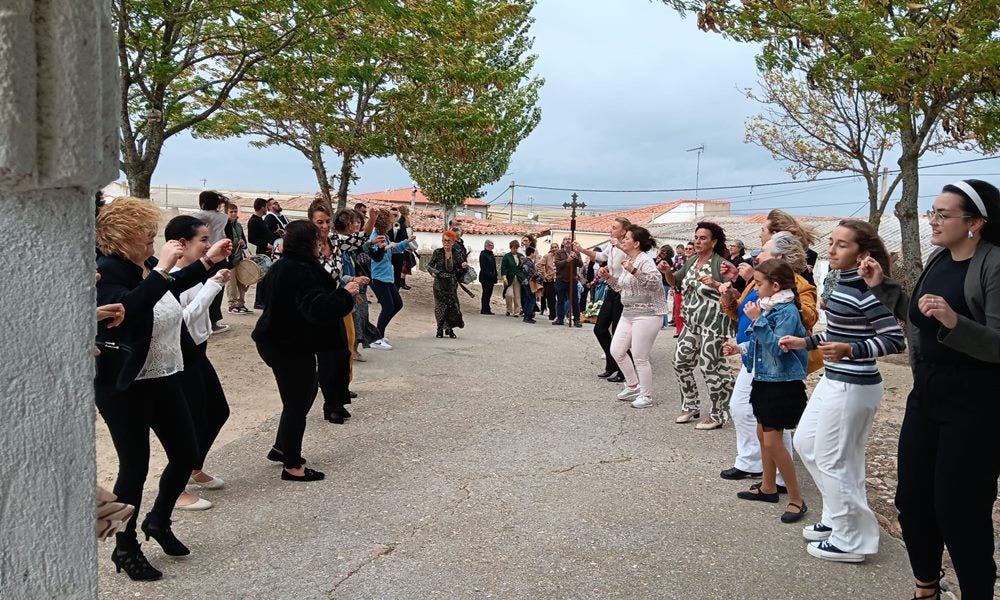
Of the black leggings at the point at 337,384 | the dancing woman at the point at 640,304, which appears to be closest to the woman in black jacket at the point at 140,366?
the black leggings at the point at 337,384

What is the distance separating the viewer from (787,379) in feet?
15.6

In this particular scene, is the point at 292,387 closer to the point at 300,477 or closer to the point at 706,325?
the point at 300,477

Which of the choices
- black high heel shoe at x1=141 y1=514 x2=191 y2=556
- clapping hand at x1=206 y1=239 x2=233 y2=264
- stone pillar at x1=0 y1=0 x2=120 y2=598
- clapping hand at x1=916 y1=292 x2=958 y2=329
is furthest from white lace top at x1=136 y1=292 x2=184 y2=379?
clapping hand at x1=916 y1=292 x2=958 y2=329

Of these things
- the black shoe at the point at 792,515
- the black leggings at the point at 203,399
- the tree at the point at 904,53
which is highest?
the tree at the point at 904,53

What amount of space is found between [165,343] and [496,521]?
7.28 feet

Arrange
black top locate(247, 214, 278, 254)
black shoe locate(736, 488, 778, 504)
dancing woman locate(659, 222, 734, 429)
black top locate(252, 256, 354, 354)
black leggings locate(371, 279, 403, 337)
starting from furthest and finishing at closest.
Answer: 1. black top locate(247, 214, 278, 254)
2. black leggings locate(371, 279, 403, 337)
3. dancing woman locate(659, 222, 734, 429)
4. black shoe locate(736, 488, 778, 504)
5. black top locate(252, 256, 354, 354)

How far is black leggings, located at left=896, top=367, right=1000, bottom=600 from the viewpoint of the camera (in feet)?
10.7

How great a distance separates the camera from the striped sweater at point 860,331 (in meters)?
4.05

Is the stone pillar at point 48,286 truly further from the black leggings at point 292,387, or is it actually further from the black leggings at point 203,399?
the black leggings at point 292,387

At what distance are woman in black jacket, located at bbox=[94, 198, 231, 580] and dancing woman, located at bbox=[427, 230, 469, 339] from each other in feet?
30.0

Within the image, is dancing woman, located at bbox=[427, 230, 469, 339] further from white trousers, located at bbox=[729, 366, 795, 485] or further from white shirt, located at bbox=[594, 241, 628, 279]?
white trousers, located at bbox=[729, 366, 795, 485]

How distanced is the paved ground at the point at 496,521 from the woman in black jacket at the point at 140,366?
0.35 meters

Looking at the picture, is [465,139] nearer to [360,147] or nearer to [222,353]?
[360,147]

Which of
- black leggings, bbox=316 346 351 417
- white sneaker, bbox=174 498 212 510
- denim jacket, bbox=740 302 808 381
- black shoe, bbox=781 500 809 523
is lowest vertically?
white sneaker, bbox=174 498 212 510
